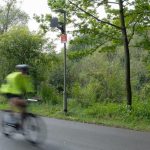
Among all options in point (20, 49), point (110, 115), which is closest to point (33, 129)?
point (110, 115)

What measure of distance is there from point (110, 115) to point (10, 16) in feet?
119

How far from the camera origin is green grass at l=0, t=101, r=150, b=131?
15.6 meters

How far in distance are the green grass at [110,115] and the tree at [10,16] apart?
2233 centimetres

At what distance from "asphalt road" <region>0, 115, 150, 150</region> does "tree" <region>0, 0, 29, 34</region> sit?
89.6ft

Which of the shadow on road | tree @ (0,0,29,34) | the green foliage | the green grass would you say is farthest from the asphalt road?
tree @ (0,0,29,34)

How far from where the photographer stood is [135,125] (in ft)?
49.9

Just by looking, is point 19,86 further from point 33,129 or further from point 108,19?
point 108,19

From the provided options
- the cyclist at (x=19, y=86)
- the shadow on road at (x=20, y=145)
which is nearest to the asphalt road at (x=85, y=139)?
the shadow on road at (x=20, y=145)

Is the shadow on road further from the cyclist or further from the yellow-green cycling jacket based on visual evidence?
the yellow-green cycling jacket

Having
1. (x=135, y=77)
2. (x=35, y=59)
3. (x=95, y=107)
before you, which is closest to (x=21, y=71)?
(x=95, y=107)

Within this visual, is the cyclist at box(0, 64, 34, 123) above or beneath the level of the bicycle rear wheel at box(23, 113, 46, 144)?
above

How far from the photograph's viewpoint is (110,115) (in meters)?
17.7

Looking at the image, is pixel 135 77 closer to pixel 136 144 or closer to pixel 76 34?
pixel 76 34

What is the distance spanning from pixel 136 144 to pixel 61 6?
32.1 feet
